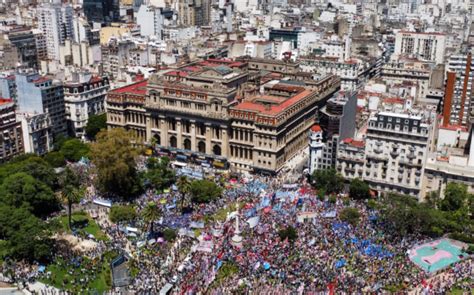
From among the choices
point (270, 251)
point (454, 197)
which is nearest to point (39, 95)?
point (270, 251)

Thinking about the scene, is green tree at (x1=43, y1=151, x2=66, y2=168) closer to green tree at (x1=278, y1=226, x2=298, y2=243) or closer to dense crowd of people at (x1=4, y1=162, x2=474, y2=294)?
dense crowd of people at (x1=4, y1=162, x2=474, y2=294)

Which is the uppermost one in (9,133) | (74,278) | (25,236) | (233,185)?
(9,133)

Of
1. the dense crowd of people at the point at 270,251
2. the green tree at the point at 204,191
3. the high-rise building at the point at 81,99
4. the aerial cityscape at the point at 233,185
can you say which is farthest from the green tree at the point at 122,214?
the high-rise building at the point at 81,99

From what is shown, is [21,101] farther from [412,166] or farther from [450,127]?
[450,127]

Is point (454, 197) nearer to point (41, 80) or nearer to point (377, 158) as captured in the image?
point (377, 158)

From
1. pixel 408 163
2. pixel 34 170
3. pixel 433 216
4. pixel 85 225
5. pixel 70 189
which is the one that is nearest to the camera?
pixel 433 216

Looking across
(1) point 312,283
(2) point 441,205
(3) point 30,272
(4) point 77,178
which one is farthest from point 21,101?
(2) point 441,205
